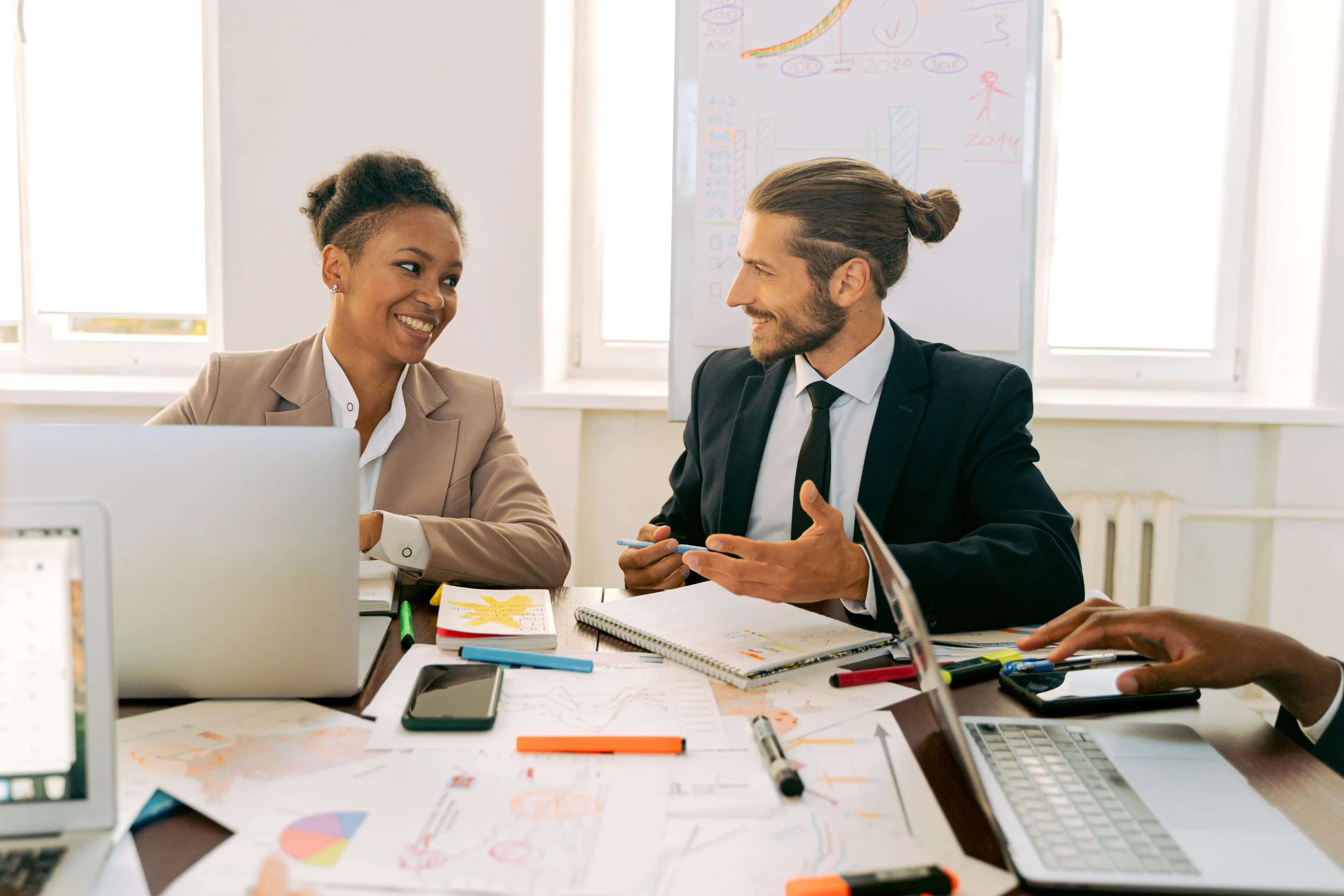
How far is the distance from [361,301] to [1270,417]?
87.3 inches

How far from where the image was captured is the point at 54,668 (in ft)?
2.10

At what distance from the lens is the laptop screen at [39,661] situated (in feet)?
2.07

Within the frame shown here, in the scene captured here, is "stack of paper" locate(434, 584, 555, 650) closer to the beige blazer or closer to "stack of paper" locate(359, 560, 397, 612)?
"stack of paper" locate(359, 560, 397, 612)

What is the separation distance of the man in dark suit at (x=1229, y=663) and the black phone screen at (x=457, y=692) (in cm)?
56

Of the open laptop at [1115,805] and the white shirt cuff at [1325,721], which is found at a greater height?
the open laptop at [1115,805]

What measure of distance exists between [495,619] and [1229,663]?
31.2 inches

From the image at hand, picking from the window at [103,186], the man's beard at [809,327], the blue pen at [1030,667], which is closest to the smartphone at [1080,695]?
the blue pen at [1030,667]

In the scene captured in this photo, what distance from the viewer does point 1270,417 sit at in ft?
8.32

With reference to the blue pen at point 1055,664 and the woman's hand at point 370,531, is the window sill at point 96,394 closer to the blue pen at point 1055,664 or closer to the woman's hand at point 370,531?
the woman's hand at point 370,531

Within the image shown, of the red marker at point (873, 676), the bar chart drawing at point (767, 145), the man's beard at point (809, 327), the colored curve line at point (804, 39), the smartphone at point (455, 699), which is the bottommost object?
the red marker at point (873, 676)

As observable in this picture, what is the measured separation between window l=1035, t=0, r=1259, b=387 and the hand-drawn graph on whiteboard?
0.35 meters

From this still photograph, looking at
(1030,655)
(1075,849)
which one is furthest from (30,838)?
(1030,655)

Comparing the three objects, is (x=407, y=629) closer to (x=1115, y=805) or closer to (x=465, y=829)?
(x=465, y=829)

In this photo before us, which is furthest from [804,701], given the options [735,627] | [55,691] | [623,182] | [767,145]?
[623,182]
